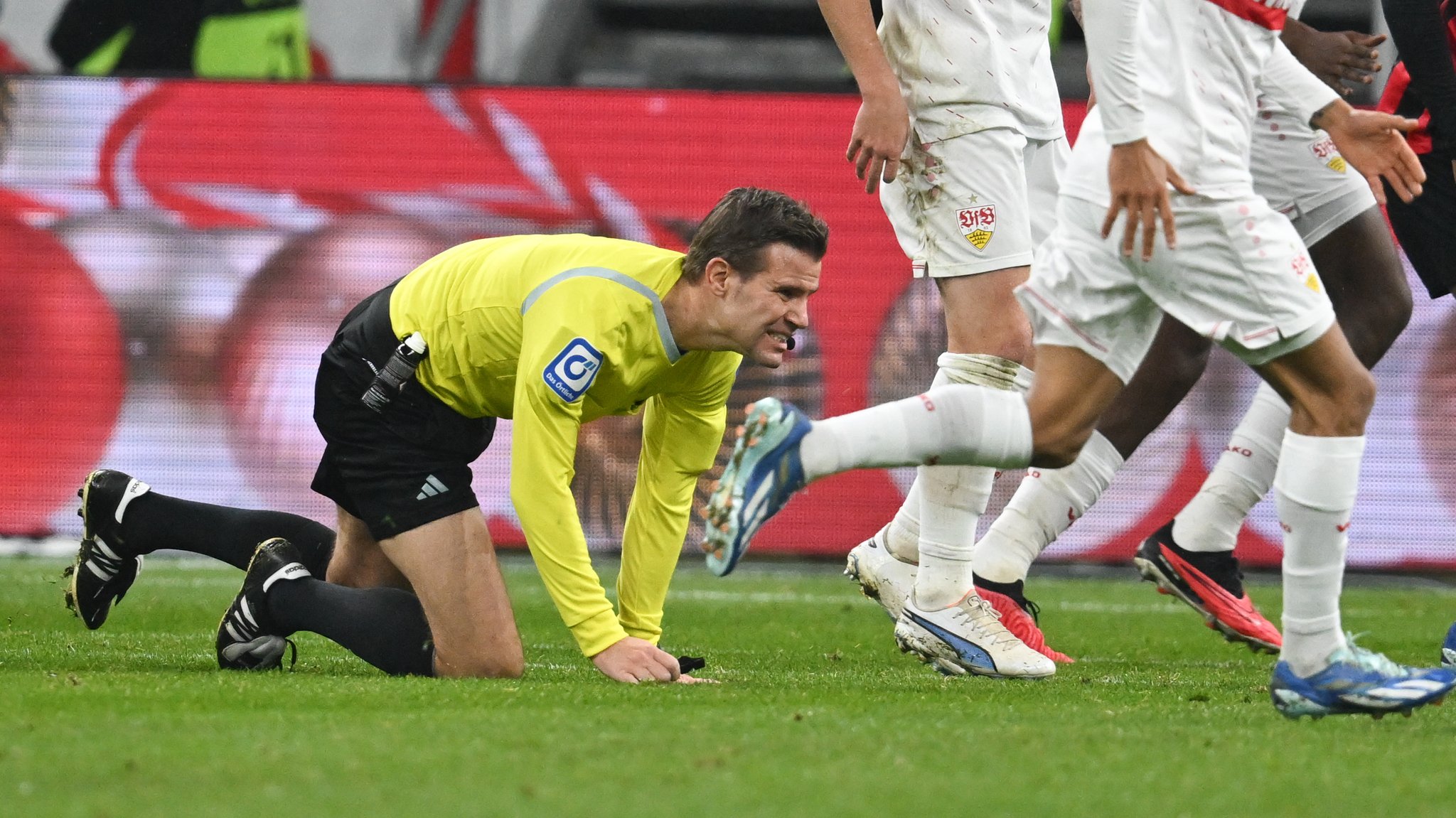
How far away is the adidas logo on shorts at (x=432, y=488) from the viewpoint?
423 centimetres

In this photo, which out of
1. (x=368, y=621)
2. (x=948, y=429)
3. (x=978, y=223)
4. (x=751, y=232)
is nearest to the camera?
(x=948, y=429)

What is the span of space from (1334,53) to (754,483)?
2.36m

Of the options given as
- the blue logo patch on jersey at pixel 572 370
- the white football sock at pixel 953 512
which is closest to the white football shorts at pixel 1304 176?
the white football sock at pixel 953 512

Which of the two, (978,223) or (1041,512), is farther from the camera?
(1041,512)

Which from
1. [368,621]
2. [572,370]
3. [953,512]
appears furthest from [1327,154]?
[368,621]

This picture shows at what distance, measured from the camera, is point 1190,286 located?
10.5 ft

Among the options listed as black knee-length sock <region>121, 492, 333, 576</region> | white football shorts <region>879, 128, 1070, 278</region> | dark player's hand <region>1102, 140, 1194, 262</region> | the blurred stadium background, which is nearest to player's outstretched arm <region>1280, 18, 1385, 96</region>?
white football shorts <region>879, 128, 1070, 278</region>

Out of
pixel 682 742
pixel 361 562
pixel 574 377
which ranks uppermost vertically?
pixel 574 377

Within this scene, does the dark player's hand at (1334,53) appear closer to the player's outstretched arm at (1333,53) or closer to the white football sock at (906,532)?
the player's outstretched arm at (1333,53)

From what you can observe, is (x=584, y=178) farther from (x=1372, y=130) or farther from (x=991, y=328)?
(x=1372, y=130)

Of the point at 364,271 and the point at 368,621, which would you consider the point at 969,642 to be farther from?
the point at 364,271

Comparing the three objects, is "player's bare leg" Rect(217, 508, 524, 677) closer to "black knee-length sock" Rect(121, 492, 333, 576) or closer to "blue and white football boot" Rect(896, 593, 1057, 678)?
"black knee-length sock" Rect(121, 492, 333, 576)

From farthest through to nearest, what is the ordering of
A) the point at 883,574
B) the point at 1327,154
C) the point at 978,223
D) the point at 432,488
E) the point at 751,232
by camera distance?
1. the point at 883,574
2. the point at 1327,154
3. the point at 978,223
4. the point at 432,488
5. the point at 751,232

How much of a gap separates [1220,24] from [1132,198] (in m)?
0.42
